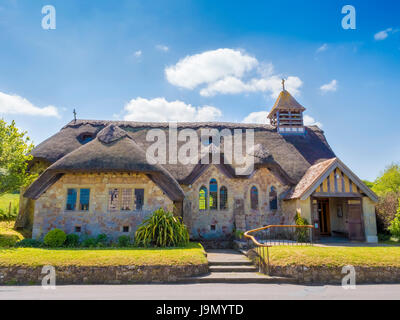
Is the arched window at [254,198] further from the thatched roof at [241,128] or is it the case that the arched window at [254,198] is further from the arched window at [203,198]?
the arched window at [203,198]

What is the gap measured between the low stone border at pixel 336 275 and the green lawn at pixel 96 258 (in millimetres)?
3463

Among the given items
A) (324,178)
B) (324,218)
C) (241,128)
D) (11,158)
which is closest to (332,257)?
(324,178)

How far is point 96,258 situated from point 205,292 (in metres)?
4.25

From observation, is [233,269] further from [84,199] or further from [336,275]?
[84,199]

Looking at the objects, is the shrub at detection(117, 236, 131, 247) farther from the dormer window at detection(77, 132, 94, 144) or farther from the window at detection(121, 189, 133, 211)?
the dormer window at detection(77, 132, 94, 144)

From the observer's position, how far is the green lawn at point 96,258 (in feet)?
29.5

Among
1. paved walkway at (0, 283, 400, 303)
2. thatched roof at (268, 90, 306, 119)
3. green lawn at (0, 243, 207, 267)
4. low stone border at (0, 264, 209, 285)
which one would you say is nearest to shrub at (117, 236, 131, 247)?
green lawn at (0, 243, 207, 267)

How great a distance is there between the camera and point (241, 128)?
70.8 ft

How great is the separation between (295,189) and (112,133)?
462 inches

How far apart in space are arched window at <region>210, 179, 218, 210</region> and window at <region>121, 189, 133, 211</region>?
16.7 ft

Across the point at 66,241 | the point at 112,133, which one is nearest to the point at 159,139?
the point at 112,133

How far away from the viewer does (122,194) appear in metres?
14.2

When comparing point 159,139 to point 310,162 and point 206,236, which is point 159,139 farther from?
point 310,162
